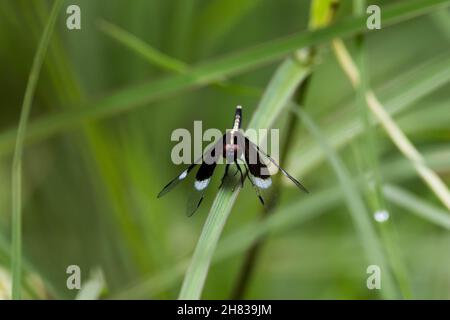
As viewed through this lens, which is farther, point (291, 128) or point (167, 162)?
point (167, 162)

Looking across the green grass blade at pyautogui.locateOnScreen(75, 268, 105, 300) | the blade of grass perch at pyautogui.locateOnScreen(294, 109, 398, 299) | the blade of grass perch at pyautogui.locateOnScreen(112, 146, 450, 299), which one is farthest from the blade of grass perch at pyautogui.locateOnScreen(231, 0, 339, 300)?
the green grass blade at pyautogui.locateOnScreen(75, 268, 105, 300)

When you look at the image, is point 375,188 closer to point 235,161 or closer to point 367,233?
point 367,233

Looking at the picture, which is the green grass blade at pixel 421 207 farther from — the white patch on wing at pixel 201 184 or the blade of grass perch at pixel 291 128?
the white patch on wing at pixel 201 184

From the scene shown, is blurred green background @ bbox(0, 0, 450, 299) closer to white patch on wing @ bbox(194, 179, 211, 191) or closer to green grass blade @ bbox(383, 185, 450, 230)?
green grass blade @ bbox(383, 185, 450, 230)

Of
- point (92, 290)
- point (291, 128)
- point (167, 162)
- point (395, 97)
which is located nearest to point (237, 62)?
point (291, 128)

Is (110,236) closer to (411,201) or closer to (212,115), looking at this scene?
(212,115)
